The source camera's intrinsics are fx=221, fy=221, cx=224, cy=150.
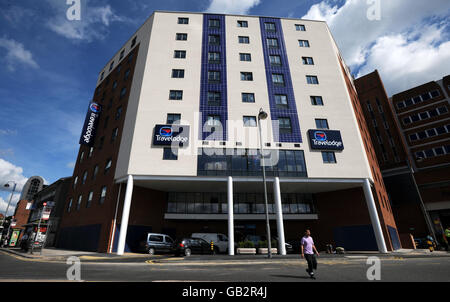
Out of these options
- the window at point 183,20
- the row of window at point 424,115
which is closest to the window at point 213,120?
the window at point 183,20

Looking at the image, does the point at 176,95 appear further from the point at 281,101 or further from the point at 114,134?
the point at 281,101

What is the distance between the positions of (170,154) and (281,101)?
13.8m

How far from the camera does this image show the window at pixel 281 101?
25.1m

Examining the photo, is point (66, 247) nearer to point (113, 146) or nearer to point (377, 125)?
point (113, 146)

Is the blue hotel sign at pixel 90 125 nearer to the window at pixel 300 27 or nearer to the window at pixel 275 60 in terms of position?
the window at pixel 275 60

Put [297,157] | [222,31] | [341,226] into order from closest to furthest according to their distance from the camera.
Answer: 1. [297,157]
2. [341,226]
3. [222,31]

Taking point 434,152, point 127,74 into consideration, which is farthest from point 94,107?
point 434,152

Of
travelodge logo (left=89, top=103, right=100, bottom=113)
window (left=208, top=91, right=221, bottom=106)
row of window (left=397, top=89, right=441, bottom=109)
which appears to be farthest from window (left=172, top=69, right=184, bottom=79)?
row of window (left=397, top=89, right=441, bottom=109)

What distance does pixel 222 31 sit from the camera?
97.1 ft

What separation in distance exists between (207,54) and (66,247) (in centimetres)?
2870

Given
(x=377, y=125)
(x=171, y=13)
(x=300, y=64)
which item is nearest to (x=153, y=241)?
(x=300, y=64)

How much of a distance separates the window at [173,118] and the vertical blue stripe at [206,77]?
2505 mm

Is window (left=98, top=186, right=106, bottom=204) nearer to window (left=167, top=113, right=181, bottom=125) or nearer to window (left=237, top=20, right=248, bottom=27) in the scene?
window (left=167, top=113, right=181, bottom=125)

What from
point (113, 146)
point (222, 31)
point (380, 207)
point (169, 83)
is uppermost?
point (222, 31)
